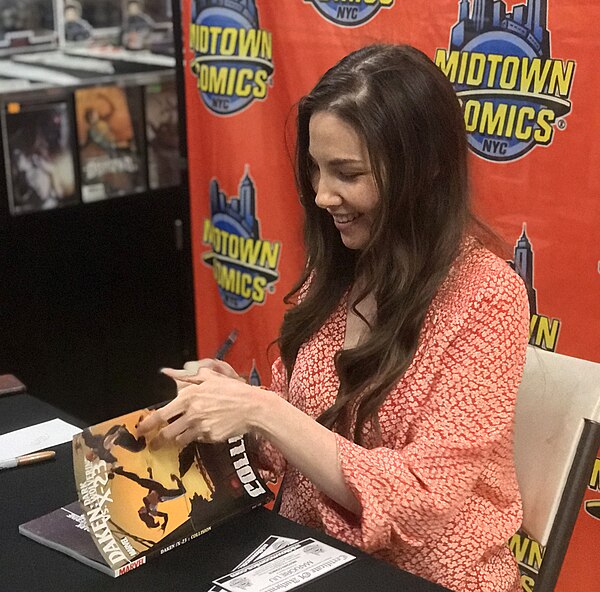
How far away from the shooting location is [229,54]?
2748 millimetres

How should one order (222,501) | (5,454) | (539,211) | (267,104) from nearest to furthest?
(222,501) < (5,454) < (539,211) < (267,104)

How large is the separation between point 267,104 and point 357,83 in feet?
3.91

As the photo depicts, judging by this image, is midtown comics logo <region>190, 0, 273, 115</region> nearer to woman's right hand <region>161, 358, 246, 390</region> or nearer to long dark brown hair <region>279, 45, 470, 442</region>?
long dark brown hair <region>279, 45, 470, 442</region>

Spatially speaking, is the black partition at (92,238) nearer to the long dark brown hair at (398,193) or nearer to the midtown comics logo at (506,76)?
the midtown comics logo at (506,76)

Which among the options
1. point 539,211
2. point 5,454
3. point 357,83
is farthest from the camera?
point 539,211

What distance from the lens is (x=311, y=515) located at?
158 centimetres

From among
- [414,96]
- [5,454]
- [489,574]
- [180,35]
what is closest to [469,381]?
[489,574]

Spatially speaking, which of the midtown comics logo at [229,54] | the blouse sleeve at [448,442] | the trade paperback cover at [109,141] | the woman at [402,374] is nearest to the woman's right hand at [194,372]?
the woman at [402,374]

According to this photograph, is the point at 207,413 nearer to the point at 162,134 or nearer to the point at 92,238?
the point at 92,238

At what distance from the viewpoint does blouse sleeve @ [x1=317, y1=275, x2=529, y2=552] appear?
1386mm

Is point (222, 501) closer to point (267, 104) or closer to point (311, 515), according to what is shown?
point (311, 515)

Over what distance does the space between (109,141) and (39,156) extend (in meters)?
0.27

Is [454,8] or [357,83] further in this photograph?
[454,8]

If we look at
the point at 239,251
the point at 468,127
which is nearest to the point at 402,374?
the point at 468,127
